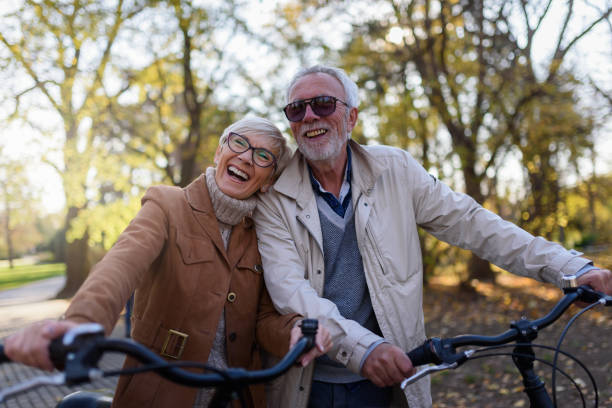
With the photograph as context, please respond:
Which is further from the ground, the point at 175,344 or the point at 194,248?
the point at 194,248

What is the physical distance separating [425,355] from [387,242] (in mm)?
737

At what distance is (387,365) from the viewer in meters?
1.76

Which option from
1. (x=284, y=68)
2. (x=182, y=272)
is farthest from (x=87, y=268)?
(x=182, y=272)

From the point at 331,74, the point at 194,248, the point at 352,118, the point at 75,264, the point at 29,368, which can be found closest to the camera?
the point at 194,248

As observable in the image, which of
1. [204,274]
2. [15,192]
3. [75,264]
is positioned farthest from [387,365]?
[75,264]

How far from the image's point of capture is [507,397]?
5211 mm

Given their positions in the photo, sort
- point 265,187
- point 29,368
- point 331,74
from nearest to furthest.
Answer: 1. point 265,187
2. point 331,74
3. point 29,368

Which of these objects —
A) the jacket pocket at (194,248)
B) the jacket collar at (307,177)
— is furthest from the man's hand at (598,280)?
the jacket pocket at (194,248)

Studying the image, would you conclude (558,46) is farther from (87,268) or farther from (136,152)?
(87,268)

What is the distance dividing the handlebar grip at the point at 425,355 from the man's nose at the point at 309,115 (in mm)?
1309

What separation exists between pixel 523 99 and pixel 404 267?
740cm

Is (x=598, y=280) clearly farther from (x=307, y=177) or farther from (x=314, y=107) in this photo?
(x=314, y=107)

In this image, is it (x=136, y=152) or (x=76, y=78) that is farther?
(x=136, y=152)

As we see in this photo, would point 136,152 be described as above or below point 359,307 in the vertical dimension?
above
